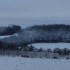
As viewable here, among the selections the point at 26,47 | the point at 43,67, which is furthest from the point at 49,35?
the point at 43,67

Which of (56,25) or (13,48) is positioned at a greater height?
(56,25)

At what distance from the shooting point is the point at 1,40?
10.0m

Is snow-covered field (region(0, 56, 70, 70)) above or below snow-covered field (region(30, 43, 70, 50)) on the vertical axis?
below

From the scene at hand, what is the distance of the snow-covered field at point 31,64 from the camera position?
7.65 meters

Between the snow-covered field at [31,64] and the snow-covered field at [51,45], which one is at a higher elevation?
the snow-covered field at [51,45]

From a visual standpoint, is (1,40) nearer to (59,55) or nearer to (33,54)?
(33,54)

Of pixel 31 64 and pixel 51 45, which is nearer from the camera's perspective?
pixel 31 64

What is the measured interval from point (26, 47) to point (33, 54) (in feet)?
1.57

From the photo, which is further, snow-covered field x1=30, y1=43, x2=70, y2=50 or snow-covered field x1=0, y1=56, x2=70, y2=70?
snow-covered field x1=30, y1=43, x2=70, y2=50

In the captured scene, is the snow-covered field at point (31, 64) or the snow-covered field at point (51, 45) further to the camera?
the snow-covered field at point (51, 45)

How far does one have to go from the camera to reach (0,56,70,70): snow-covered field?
765cm

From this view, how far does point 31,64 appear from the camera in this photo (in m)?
8.05

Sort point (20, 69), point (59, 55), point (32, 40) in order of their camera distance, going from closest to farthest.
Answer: point (20, 69) → point (59, 55) → point (32, 40)

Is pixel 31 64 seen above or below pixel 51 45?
below
